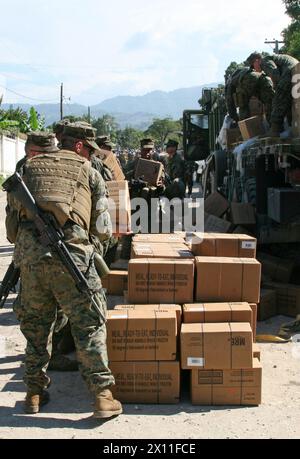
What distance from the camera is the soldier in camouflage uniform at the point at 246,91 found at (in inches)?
332

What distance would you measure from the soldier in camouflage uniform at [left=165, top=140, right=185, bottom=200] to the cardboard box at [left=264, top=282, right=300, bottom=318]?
281cm

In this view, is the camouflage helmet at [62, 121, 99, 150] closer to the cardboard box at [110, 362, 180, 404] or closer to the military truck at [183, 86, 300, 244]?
the cardboard box at [110, 362, 180, 404]

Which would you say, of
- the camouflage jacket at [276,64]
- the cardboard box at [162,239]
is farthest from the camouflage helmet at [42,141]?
the camouflage jacket at [276,64]

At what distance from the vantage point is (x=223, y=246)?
16.3ft

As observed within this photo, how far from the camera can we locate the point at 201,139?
18078 millimetres

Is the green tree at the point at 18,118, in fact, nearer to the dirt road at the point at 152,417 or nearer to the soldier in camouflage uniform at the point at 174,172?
the soldier in camouflage uniform at the point at 174,172

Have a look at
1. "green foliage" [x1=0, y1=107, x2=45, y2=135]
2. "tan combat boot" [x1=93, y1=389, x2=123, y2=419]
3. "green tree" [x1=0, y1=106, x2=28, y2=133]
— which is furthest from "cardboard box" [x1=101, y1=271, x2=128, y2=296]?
"green tree" [x1=0, y1=106, x2=28, y2=133]

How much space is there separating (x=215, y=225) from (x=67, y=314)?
4.04m

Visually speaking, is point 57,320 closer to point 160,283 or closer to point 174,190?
point 160,283

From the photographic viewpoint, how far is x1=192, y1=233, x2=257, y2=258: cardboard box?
16.3 ft

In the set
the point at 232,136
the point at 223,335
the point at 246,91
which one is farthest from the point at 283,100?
the point at 223,335

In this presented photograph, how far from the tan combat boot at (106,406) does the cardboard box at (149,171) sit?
509 cm

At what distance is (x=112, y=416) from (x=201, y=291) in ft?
3.79

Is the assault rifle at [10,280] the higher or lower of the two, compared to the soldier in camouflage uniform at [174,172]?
lower
